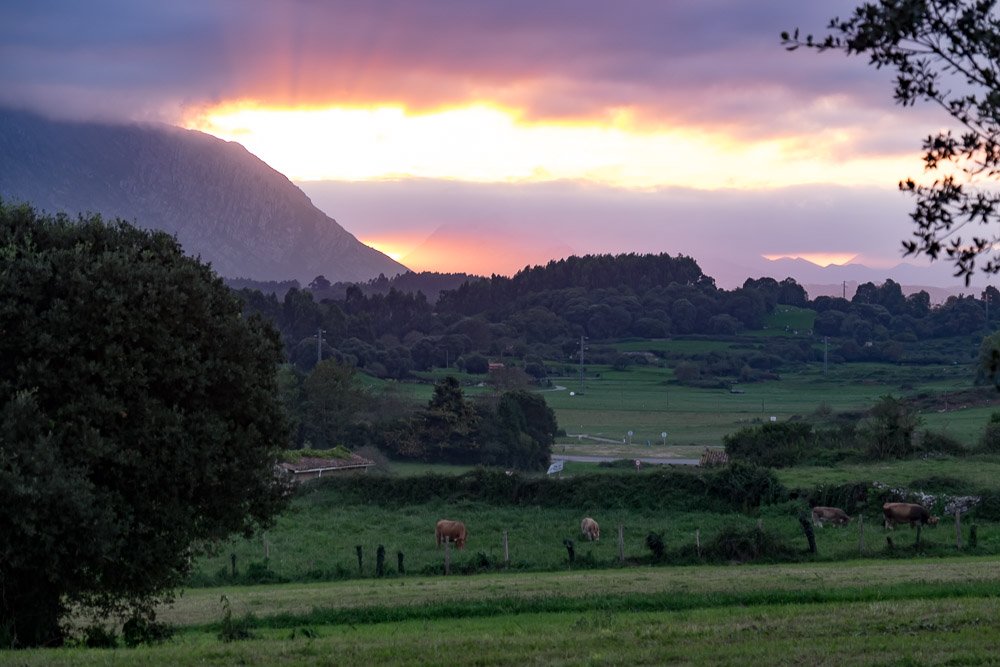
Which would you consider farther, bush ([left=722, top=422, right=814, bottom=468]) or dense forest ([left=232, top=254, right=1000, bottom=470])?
dense forest ([left=232, top=254, right=1000, bottom=470])

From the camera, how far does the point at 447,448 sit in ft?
275

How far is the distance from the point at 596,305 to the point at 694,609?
172 meters

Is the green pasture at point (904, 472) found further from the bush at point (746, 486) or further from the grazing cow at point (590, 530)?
the grazing cow at point (590, 530)

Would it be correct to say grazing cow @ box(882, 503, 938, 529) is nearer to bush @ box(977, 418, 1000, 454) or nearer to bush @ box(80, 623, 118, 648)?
bush @ box(977, 418, 1000, 454)

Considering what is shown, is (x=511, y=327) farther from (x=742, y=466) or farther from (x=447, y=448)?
(x=742, y=466)

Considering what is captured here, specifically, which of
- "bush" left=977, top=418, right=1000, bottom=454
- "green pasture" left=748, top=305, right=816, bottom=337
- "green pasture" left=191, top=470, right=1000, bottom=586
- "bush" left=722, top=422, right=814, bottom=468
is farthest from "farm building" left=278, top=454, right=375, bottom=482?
"green pasture" left=748, top=305, right=816, bottom=337

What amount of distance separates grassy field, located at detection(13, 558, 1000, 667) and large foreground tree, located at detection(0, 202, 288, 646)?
4.76ft

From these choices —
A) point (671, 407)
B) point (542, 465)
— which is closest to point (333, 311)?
point (671, 407)

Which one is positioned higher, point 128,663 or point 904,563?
point 128,663

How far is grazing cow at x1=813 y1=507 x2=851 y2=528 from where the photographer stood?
38656 mm

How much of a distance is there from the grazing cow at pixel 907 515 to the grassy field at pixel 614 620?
8171 mm

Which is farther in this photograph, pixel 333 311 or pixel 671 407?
pixel 333 311

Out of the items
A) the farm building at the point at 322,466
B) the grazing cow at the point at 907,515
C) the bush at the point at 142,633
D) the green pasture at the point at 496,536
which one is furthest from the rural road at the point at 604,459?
the bush at the point at 142,633

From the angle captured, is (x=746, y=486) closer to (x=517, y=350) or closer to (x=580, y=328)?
(x=517, y=350)
